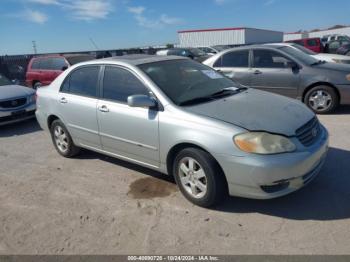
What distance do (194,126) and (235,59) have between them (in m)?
5.27

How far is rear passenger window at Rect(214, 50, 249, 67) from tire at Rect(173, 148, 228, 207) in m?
5.08

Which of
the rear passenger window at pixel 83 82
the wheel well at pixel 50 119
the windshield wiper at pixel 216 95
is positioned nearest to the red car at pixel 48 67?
the wheel well at pixel 50 119

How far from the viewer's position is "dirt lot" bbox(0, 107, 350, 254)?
310 cm

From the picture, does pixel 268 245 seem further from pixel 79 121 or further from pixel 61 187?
pixel 79 121

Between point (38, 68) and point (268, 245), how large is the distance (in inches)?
465

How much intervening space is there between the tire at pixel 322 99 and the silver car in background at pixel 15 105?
653 cm

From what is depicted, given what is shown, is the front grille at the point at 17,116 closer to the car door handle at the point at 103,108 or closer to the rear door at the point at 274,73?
the car door handle at the point at 103,108

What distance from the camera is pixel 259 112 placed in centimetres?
367

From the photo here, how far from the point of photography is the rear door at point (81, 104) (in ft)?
15.6

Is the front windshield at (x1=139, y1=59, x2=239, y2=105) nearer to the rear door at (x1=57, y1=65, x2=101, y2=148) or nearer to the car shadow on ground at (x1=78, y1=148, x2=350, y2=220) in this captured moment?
the rear door at (x1=57, y1=65, x2=101, y2=148)

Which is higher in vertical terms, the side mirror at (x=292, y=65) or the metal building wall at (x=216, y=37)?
the metal building wall at (x=216, y=37)

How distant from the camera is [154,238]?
3260 mm

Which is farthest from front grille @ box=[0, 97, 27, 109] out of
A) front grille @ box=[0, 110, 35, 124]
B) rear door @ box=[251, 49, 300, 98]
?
rear door @ box=[251, 49, 300, 98]

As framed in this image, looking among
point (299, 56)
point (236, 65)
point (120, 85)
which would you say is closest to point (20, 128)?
point (120, 85)
